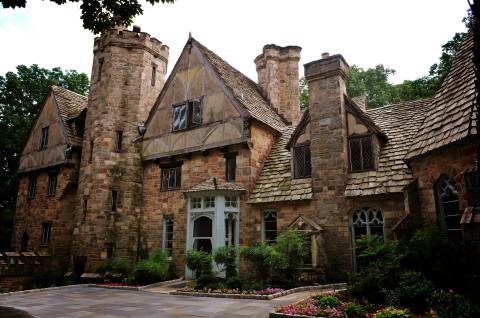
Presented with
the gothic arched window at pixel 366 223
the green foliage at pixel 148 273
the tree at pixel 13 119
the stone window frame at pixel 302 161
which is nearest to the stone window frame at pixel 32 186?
the tree at pixel 13 119

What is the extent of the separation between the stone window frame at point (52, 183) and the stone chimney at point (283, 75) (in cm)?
1406

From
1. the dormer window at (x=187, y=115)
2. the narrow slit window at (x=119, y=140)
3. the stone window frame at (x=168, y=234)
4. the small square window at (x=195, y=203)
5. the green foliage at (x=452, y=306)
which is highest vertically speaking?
the dormer window at (x=187, y=115)

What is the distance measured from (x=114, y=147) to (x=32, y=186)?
329 inches

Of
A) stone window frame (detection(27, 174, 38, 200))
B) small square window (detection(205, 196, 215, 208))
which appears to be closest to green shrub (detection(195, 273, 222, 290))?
small square window (detection(205, 196, 215, 208))

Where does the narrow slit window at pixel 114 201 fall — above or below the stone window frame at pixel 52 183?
below

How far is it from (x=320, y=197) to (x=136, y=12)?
10052mm

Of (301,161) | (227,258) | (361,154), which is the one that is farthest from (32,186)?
(361,154)

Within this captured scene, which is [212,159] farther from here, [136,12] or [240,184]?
[136,12]

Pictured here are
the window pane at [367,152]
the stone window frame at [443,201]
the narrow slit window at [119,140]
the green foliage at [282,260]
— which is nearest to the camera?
the stone window frame at [443,201]

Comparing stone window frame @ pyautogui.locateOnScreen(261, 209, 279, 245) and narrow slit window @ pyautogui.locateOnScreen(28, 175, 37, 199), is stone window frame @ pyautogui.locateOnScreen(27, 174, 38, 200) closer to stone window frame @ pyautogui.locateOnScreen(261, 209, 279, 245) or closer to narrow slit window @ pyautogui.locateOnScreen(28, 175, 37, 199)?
narrow slit window @ pyautogui.locateOnScreen(28, 175, 37, 199)

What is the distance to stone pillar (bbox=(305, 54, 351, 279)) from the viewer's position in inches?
520

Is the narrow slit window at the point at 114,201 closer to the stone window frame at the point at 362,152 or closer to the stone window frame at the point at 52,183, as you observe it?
the stone window frame at the point at 52,183

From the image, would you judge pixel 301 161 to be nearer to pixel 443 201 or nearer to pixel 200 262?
pixel 200 262

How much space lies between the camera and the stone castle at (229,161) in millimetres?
11297
